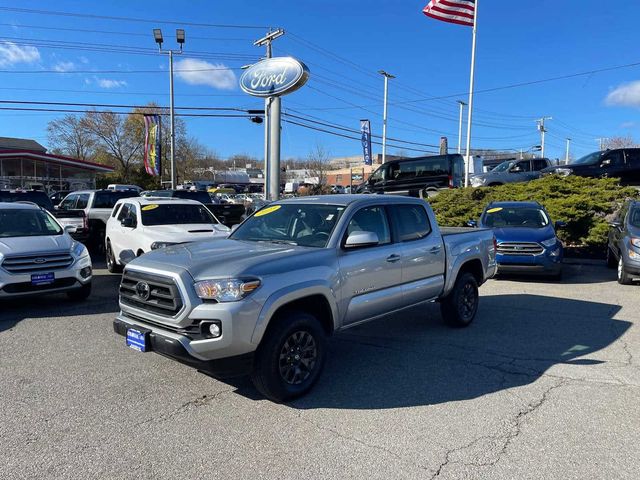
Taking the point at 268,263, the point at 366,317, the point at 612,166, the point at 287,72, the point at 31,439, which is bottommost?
the point at 31,439

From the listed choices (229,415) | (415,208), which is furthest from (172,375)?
(415,208)

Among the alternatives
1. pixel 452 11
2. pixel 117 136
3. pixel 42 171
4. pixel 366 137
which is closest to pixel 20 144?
pixel 117 136

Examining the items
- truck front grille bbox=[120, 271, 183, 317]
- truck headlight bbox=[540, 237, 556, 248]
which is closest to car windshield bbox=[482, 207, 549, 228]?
truck headlight bbox=[540, 237, 556, 248]

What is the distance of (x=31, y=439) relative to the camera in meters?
3.52

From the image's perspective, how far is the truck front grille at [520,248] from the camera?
33.0ft

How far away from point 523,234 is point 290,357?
7.66 meters

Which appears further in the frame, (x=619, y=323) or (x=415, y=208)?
(x=619, y=323)

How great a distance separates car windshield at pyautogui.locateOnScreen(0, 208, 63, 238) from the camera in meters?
8.02

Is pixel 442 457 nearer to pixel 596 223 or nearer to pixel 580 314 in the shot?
pixel 580 314

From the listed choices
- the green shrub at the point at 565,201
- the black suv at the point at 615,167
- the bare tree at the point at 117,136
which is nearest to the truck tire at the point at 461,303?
the green shrub at the point at 565,201

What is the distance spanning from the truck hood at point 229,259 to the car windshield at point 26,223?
15.1ft

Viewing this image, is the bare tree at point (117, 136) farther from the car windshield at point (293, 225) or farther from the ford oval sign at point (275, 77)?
the car windshield at point (293, 225)

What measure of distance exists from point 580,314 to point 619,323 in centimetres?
62

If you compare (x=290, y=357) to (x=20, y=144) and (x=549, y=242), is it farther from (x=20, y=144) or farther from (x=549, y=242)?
(x=20, y=144)
